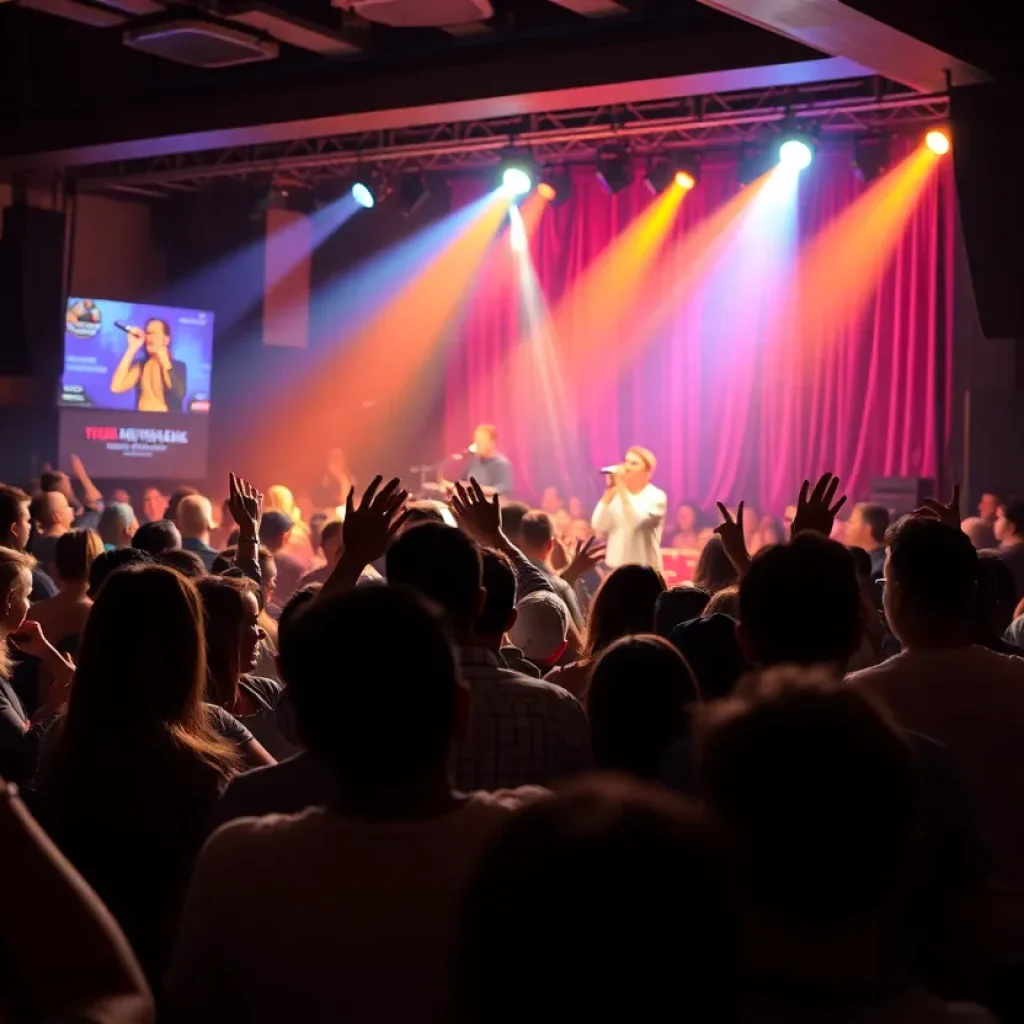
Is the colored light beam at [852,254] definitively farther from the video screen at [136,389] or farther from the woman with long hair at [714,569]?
the woman with long hair at [714,569]

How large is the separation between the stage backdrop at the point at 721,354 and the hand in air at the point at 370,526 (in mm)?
9554

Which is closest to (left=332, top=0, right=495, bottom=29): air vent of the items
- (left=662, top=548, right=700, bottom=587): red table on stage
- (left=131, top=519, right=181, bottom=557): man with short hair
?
(left=131, top=519, right=181, bottom=557): man with short hair

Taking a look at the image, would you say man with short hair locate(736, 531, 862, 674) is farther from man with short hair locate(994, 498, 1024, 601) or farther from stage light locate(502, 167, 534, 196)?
stage light locate(502, 167, 534, 196)

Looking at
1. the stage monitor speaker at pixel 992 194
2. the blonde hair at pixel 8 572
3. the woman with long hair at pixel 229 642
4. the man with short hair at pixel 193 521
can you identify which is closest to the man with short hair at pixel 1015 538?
the stage monitor speaker at pixel 992 194

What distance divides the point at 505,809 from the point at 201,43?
8.33 meters

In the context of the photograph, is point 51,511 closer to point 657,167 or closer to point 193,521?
point 193,521

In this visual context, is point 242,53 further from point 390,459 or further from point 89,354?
point 390,459

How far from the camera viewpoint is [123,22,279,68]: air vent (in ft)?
28.4

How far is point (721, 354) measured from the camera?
13117 millimetres

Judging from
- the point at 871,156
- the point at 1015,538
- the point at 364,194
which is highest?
the point at 871,156

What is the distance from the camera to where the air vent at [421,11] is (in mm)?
8203

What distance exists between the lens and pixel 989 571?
369cm

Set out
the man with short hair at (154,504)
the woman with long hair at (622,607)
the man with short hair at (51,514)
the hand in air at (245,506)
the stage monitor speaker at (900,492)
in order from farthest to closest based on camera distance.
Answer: the man with short hair at (154,504) < the stage monitor speaker at (900,492) < the man with short hair at (51,514) < the hand in air at (245,506) < the woman with long hair at (622,607)

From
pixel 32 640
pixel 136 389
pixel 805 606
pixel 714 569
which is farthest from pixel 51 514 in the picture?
pixel 136 389
